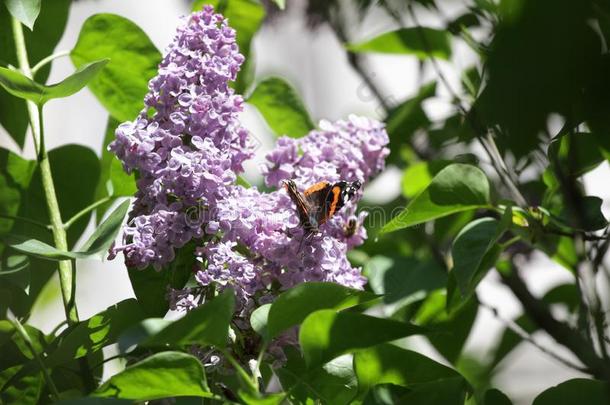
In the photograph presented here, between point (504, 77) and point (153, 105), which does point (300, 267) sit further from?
point (504, 77)

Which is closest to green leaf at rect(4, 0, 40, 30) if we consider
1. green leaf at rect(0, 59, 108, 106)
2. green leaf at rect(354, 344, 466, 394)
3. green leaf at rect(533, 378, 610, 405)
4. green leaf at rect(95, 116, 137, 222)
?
green leaf at rect(0, 59, 108, 106)

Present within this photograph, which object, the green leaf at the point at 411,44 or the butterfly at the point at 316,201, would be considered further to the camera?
the green leaf at the point at 411,44

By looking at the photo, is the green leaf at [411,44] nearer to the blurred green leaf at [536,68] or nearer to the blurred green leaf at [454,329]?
the blurred green leaf at [454,329]

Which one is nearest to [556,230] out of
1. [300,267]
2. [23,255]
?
[300,267]

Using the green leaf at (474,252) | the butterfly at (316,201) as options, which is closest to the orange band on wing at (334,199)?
the butterfly at (316,201)

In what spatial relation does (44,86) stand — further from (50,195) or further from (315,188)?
(315,188)
